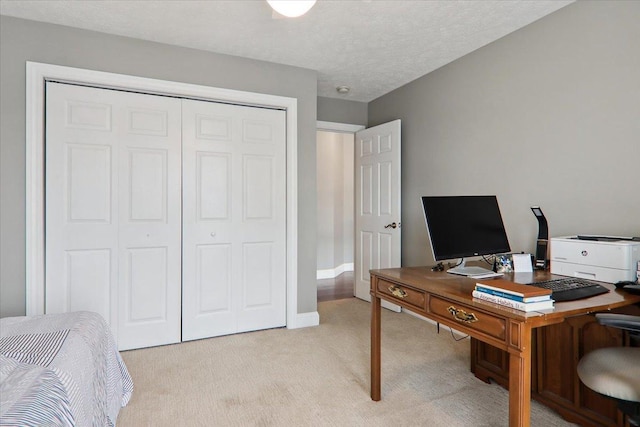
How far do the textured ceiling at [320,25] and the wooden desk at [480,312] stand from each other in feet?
5.62

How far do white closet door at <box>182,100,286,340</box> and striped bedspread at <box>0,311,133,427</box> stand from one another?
1.27m

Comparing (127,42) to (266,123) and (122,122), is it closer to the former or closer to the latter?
(122,122)

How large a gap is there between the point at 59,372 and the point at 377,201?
339 centimetres

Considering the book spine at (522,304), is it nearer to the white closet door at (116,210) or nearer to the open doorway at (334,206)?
the white closet door at (116,210)

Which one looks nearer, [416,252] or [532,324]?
[532,324]

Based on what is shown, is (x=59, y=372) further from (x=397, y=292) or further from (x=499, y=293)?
(x=499, y=293)

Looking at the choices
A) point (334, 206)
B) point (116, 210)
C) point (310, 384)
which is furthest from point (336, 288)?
point (116, 210)

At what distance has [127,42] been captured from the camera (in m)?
2.82

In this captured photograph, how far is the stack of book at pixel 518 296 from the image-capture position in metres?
1.30

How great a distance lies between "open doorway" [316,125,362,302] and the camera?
613 centimetres

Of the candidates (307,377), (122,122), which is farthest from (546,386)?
(122,122)

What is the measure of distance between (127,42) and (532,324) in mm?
3314

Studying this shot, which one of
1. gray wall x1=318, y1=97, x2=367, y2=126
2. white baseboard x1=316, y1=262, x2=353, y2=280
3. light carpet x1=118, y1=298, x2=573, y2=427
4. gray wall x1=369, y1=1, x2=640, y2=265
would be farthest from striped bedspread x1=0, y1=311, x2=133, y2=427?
white baseboard x1=316, y1=262, x2=353, y2=280

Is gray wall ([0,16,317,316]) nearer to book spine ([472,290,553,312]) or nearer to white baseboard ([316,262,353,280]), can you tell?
book spine ([472,290,553,312])
